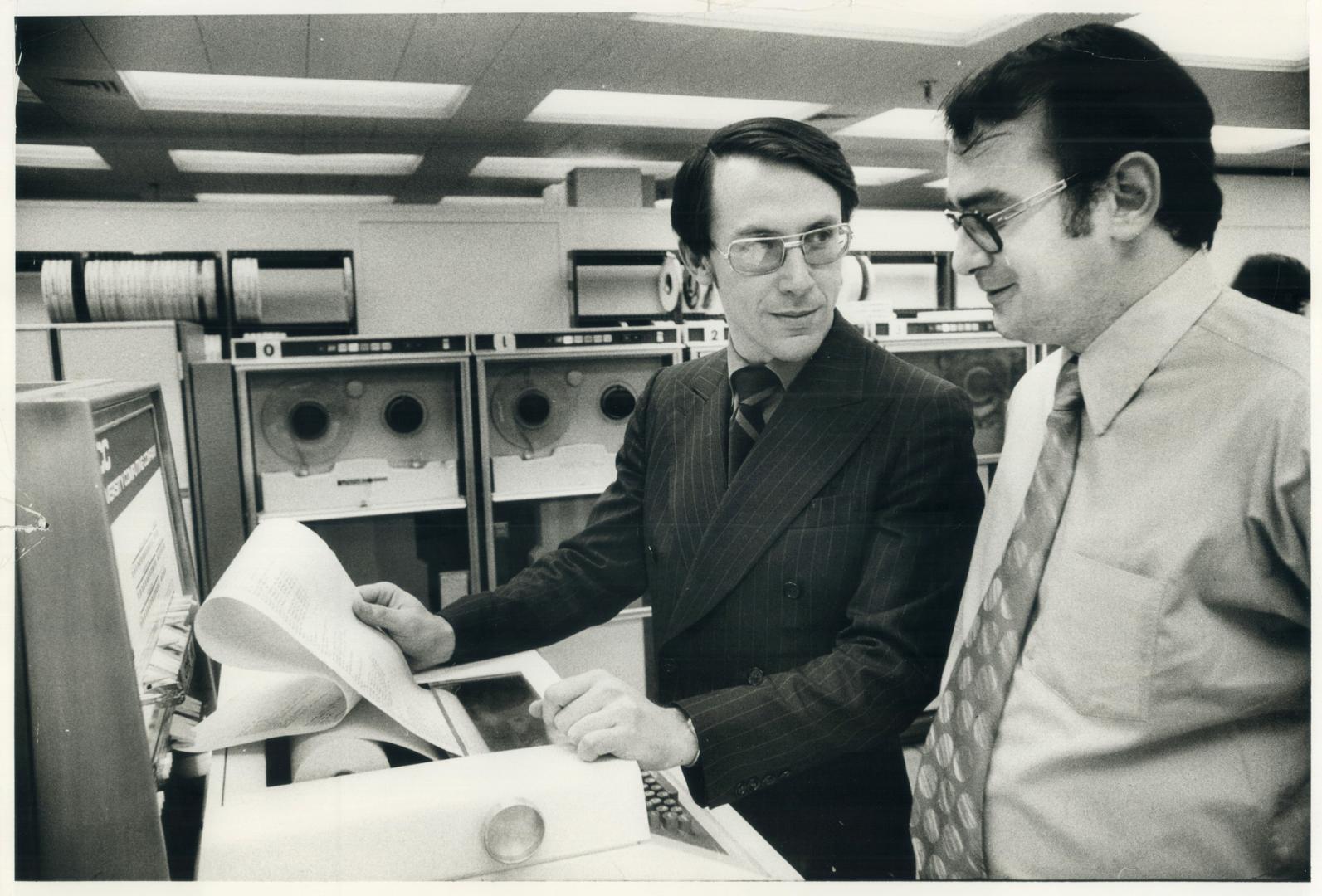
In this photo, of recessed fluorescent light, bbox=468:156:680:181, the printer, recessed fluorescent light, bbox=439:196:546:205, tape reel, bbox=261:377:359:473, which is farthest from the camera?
tape reel, bbox=261:377:359:473

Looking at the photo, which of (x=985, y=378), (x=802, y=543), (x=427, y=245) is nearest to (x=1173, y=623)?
(x=802, y=543)

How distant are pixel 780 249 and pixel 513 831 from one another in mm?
762

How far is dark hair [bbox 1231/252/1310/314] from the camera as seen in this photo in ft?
3.63

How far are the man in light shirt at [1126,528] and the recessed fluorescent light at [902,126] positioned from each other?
0.38 ft

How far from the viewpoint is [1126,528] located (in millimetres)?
1001

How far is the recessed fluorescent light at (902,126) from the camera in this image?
3.89ft

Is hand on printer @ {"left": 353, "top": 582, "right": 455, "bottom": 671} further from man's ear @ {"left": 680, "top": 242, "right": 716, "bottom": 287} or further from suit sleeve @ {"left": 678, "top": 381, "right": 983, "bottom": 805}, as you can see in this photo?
man's ear @ {"left": 680, "top": 242, "right": 716, "bottom": 287}

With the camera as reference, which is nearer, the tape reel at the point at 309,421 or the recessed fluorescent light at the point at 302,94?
the recessed fluorescent light at the point at 302,94

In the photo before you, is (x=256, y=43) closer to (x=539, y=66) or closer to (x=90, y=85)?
(x=90, y=85)

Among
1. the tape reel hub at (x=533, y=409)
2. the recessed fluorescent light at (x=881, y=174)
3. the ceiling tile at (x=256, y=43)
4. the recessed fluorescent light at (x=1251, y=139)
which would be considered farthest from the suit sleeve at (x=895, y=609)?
the tape reel hub at (x=533, y=409)

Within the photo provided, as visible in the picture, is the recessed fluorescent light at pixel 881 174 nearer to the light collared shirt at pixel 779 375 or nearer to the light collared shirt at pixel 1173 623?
the light collared shirt at pixel 779 375

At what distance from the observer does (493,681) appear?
3.84 ft

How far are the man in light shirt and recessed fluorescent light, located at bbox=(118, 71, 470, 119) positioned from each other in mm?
853

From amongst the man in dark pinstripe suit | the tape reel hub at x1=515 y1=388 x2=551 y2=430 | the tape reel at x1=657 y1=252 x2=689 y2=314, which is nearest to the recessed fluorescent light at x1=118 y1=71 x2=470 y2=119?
the man in dark pinstripe suit
